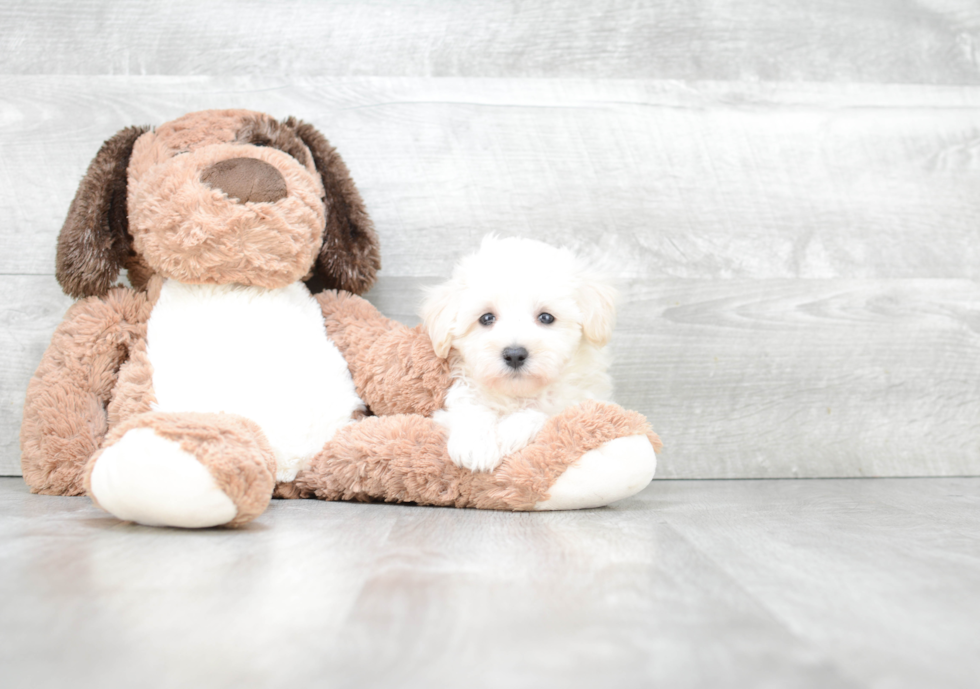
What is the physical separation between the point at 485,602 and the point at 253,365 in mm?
683

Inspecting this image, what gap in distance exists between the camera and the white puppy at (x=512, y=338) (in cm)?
111

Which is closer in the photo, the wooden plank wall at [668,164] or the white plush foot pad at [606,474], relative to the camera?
the white plush foot pad at [606,474]

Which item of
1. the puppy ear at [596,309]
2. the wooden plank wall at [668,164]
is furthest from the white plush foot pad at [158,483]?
the wooden plank wall at [668,164]

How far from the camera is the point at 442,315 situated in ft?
3.88

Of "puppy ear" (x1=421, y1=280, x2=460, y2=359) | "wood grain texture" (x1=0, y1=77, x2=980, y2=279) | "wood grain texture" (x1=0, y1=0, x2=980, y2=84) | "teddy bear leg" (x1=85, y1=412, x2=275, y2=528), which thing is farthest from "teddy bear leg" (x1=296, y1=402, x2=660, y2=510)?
"wood grain texture" (x1=0, y1=0, x2=980, y2=84)

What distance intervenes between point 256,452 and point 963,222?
59.7 inches

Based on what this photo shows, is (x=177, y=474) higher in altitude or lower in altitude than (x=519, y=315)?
lower

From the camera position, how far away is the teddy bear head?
3.77 feet

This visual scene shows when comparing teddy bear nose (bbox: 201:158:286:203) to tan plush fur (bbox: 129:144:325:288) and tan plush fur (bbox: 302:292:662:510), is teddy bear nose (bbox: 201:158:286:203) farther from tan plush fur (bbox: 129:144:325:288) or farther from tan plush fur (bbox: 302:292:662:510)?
tan plush fur (bbox: 302:292:662:510)

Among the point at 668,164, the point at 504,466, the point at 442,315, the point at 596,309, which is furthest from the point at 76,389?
the point at 668,164

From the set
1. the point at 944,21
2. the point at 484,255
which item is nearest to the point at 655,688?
the point at 484,255

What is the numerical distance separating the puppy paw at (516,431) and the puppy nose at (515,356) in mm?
86

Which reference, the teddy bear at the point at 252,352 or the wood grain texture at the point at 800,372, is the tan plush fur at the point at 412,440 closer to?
the teddy bear at the point at 252,352

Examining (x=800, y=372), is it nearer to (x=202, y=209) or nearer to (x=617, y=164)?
(x=617, y=164)
